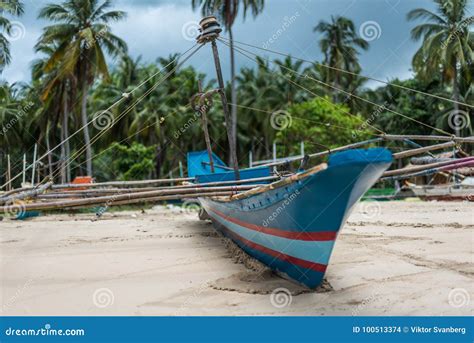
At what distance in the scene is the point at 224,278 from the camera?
4891 mm

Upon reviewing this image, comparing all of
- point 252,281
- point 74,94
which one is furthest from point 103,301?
point 74,94

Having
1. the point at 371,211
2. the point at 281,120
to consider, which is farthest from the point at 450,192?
the point at 281,120

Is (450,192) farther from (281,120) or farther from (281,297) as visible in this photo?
(281,297)

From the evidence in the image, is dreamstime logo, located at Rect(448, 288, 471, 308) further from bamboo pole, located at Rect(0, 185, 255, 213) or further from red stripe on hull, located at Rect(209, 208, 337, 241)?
bamboo pole, located at Rect(0, 185, 255, 213)

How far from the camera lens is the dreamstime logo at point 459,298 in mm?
3705

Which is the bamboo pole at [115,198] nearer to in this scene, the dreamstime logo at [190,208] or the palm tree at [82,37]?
the dreamstime logo at [190,208]

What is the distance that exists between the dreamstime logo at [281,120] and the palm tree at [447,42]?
698 centimetres

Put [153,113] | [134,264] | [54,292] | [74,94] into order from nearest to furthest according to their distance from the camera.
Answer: [54,292] < [134,264] < [74,94] < [153,113]

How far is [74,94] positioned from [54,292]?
1794 cm

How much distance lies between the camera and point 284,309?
3.75m

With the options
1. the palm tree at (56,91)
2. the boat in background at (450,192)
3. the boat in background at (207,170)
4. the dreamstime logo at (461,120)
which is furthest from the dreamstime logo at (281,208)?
the dreamstime logo at (461,120)

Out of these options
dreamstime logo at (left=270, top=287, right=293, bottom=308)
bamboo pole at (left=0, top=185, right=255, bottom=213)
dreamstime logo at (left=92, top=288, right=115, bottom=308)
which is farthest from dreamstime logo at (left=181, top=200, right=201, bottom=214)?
dreamstime logo at (left=270, top=287, right=293, bottom=308)

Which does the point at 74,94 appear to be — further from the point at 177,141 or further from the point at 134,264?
the point at 134,264

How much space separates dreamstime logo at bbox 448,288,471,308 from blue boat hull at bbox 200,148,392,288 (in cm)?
108
